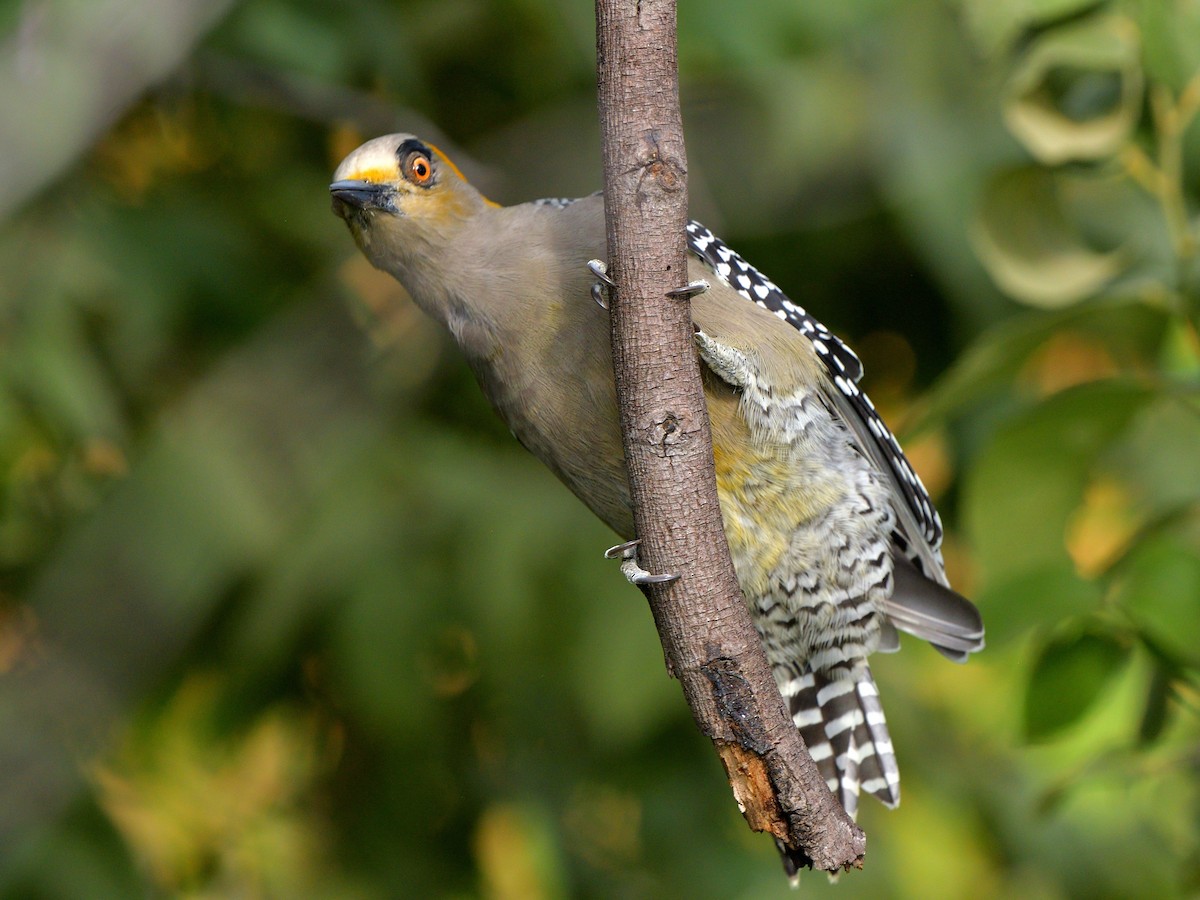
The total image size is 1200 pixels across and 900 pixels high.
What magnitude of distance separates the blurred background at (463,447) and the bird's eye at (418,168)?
0.94 meters

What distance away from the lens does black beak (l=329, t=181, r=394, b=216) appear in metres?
3.37

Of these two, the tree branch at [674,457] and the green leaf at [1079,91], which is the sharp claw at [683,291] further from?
the green leaf at [1079,91]

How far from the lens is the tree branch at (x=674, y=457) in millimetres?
2230

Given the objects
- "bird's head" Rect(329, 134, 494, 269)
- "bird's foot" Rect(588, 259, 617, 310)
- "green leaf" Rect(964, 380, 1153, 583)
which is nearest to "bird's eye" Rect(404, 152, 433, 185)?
"bird's head" Rect(329, 134, 494, 269)

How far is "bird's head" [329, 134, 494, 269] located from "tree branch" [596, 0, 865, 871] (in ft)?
4.23

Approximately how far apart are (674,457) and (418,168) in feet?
4.98

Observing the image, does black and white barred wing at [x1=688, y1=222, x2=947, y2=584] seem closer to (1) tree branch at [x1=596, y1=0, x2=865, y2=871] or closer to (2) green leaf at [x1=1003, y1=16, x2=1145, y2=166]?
(2) green leaf at [x1=1003, y1=16, x2=1145, y2=166]

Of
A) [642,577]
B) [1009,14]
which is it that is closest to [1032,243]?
[1009,14]

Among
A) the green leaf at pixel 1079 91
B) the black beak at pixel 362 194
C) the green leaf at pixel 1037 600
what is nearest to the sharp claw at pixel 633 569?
the green leaf at pixel 1037 600

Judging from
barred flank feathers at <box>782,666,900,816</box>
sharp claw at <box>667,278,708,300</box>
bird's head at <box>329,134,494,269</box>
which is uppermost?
bird's head at <box>329,134,494,269</box>

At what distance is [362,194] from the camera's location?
340 centimetres

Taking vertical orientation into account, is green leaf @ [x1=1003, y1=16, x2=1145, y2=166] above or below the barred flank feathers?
above

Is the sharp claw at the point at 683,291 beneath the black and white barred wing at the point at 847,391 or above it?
above

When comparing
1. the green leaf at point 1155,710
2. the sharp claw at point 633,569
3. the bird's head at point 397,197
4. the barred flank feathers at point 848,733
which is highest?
the bird's head at point 397,197
